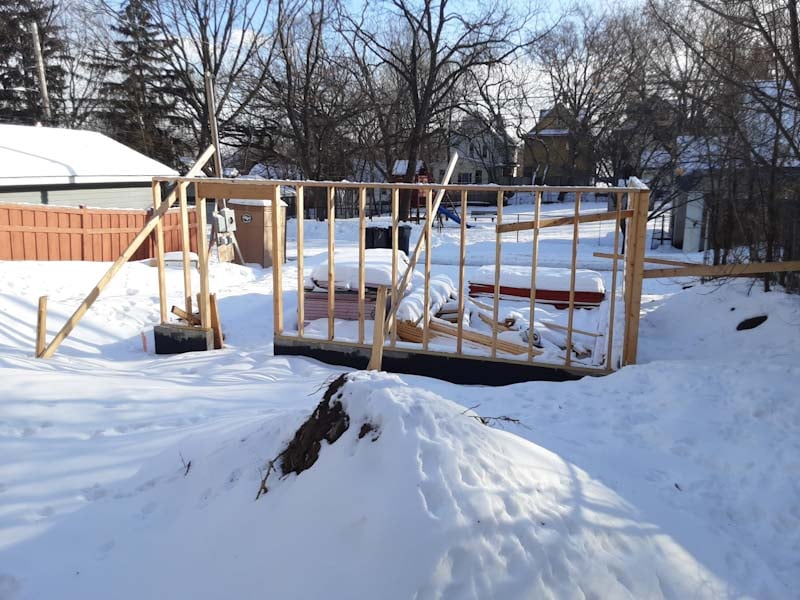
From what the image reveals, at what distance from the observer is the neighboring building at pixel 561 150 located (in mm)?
42344

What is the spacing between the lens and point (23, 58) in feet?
103

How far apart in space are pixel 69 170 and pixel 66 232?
2603 millimetres

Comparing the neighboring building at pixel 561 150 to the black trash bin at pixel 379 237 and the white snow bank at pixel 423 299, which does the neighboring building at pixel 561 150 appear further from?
the white snow bank at pixel 423 299

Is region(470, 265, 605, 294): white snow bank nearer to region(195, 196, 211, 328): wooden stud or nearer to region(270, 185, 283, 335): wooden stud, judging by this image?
region(270, 185, 283, 335): wooden stud

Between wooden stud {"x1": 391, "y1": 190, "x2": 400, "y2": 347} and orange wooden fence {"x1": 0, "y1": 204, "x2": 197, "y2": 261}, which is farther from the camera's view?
orange wooden fence {"x1": 0, "y1": 204, "x2": 197, "y2": 261}

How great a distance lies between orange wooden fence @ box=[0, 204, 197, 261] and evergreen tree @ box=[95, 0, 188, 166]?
17921mm

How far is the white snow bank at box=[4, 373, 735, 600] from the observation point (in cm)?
251

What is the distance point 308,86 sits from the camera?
1177 inches

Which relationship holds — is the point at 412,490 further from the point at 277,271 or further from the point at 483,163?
the point at 483,163

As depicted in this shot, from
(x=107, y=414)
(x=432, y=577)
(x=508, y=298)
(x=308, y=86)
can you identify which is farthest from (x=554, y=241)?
(x=432, y=577)

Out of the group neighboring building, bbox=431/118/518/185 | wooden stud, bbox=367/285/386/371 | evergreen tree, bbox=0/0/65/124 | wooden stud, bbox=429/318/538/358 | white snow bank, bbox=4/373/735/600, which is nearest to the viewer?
white snow bank, bbox=4/373/735/600

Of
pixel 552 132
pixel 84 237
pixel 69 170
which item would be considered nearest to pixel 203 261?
pixel 84 237

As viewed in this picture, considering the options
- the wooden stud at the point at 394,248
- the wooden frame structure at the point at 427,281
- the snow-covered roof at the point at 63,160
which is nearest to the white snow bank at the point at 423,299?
the wooden frame structure at the point at 427,281

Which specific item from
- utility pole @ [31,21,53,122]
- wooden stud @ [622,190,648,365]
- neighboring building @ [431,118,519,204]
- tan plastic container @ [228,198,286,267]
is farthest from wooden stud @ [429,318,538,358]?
neighboring building @ [431,118,519,204]
